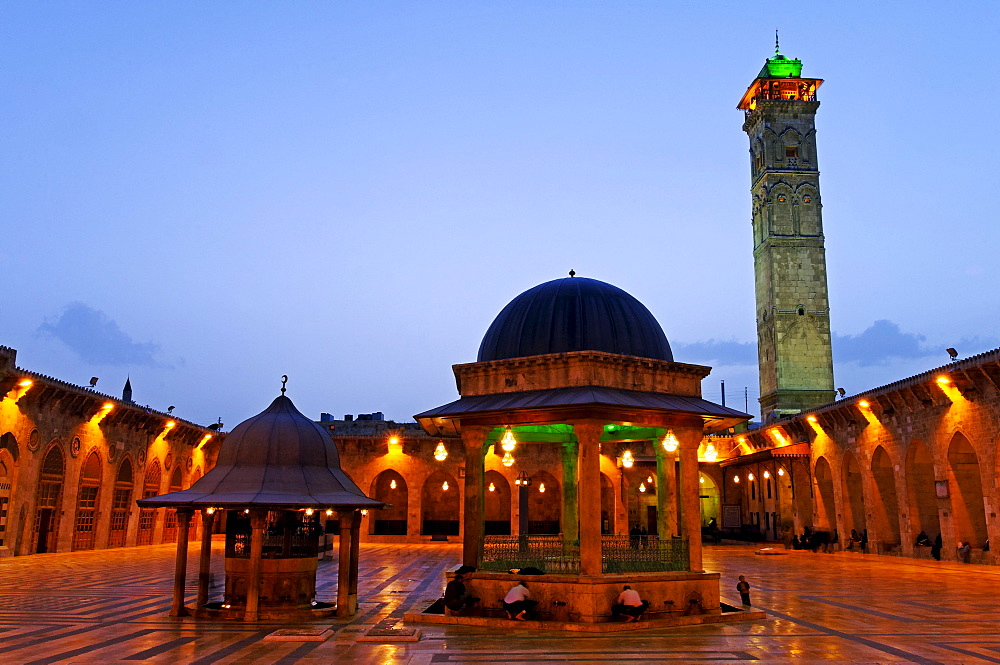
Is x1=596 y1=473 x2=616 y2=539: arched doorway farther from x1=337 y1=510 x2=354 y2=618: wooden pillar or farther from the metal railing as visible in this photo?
Answer: x1=337 y1=510 x2=354 y2=618: wooden pillar

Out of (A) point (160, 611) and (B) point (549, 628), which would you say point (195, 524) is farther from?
(B) point (549, 628)

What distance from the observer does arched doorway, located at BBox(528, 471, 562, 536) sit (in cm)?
4728

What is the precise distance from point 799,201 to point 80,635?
47.5 m

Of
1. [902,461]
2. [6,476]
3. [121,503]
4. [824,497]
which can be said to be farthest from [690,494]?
[121,503]

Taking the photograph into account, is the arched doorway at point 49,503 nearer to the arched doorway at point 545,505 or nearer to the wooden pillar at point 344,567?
the wooden pillar at point 344,567

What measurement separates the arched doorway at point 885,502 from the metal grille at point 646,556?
68.3ft

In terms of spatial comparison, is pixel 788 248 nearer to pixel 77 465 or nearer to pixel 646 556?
pixel 646 556

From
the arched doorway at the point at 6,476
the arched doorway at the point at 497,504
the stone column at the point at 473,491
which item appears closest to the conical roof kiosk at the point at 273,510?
the stone column at the point at 473,491

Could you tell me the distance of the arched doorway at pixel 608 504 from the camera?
146ft

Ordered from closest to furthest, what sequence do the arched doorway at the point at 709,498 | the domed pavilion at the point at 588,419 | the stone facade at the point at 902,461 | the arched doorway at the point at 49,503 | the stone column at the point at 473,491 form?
the domed pavilion at the point at 588,419, the stone column at the point at 473,491, the stone facade at the point at 902,461, the arched doorway at the point at 49,503, the arched doorway at the point at 709,498

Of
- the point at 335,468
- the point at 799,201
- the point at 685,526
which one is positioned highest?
the point at 799,201

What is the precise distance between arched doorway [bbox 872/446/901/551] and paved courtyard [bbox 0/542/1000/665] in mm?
9641

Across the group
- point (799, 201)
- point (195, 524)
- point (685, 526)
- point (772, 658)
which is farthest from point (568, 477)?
point (799, 201)

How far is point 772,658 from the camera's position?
10.2 metres
